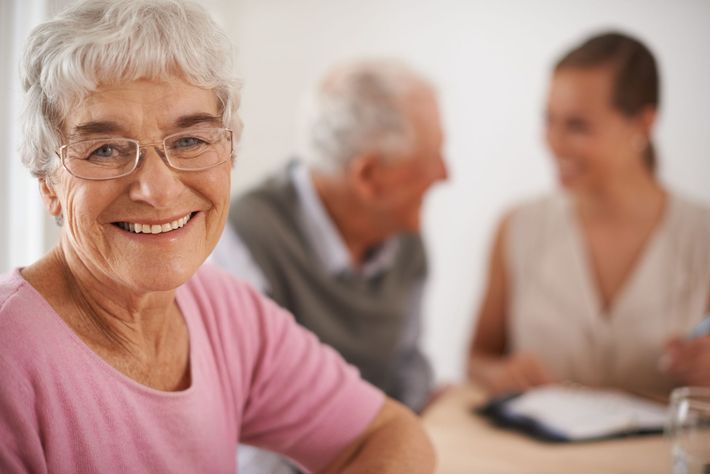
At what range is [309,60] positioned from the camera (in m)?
2.97

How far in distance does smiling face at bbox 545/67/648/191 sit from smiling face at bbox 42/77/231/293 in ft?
4.69

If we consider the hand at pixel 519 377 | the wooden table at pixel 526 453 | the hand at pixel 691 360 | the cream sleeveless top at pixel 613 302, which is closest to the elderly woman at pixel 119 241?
the wooden table at pixel 526 453

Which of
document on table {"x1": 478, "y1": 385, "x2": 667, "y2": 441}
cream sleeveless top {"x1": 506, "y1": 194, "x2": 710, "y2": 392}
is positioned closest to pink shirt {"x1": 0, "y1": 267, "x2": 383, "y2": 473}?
document on table {"x1": 478, "y1": 385, "x2": 667, "y2": 441}

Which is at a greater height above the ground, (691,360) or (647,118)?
(647,118)

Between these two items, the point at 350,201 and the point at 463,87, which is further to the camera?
the point at 463,87

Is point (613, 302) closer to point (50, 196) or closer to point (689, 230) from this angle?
point (689, 230)

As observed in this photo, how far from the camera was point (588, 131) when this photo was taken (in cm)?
203

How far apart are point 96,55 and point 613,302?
5.46 feet

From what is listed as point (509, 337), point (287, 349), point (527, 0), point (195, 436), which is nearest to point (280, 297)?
point (287, 349)

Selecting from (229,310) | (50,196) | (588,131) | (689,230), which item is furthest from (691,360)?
(50,196)

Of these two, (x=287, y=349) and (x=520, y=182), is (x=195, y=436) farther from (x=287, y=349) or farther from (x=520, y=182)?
(x=520, y=182)

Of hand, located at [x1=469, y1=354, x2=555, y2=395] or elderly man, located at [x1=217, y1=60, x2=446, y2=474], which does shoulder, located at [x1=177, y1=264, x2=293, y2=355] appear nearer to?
elderly man, located at [x1=217, y1=60, x2=446, y2=474]

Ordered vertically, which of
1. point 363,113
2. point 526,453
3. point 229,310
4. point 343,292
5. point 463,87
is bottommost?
point 526,453

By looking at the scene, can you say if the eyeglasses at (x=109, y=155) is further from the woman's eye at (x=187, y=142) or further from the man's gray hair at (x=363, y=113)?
the man's gray hair at (x=363, y=113)
